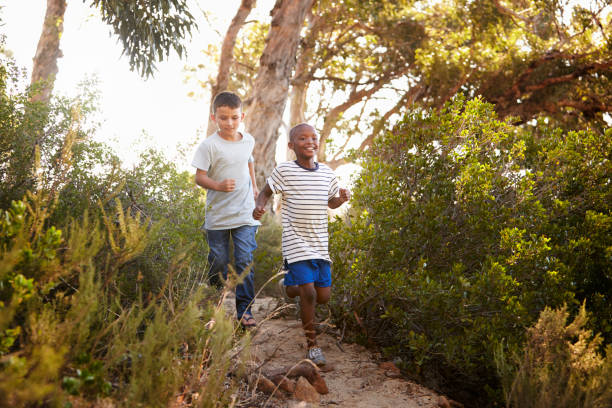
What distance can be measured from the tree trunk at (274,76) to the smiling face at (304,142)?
205 inches

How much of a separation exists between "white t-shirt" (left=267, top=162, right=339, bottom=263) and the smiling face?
10cm

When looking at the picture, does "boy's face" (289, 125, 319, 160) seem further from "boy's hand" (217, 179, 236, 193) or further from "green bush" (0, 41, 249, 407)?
"green bush" (0, 41, 249, 407)

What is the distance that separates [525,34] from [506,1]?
2389mm

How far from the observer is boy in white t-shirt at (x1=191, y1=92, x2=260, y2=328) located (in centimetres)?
426

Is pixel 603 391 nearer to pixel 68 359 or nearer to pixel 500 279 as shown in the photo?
pixel 500 279

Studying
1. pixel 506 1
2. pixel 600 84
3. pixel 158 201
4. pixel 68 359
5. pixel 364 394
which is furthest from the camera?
pixel 506 1

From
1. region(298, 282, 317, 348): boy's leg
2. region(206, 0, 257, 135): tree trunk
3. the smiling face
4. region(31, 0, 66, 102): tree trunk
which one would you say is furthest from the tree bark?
region(298, 282, 317, 348): boy's leg

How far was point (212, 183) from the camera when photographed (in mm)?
4055

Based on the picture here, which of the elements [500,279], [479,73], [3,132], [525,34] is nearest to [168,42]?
[3,132]

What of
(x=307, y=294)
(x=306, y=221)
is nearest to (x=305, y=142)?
(x=306, y=221)


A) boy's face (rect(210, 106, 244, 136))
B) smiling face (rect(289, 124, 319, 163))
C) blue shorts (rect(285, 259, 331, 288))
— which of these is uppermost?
boy's face (rect(210, 106, 244, 136))

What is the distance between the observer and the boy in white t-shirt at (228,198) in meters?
4.26

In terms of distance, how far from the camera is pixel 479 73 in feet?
40.5

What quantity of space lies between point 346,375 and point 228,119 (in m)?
2.28
